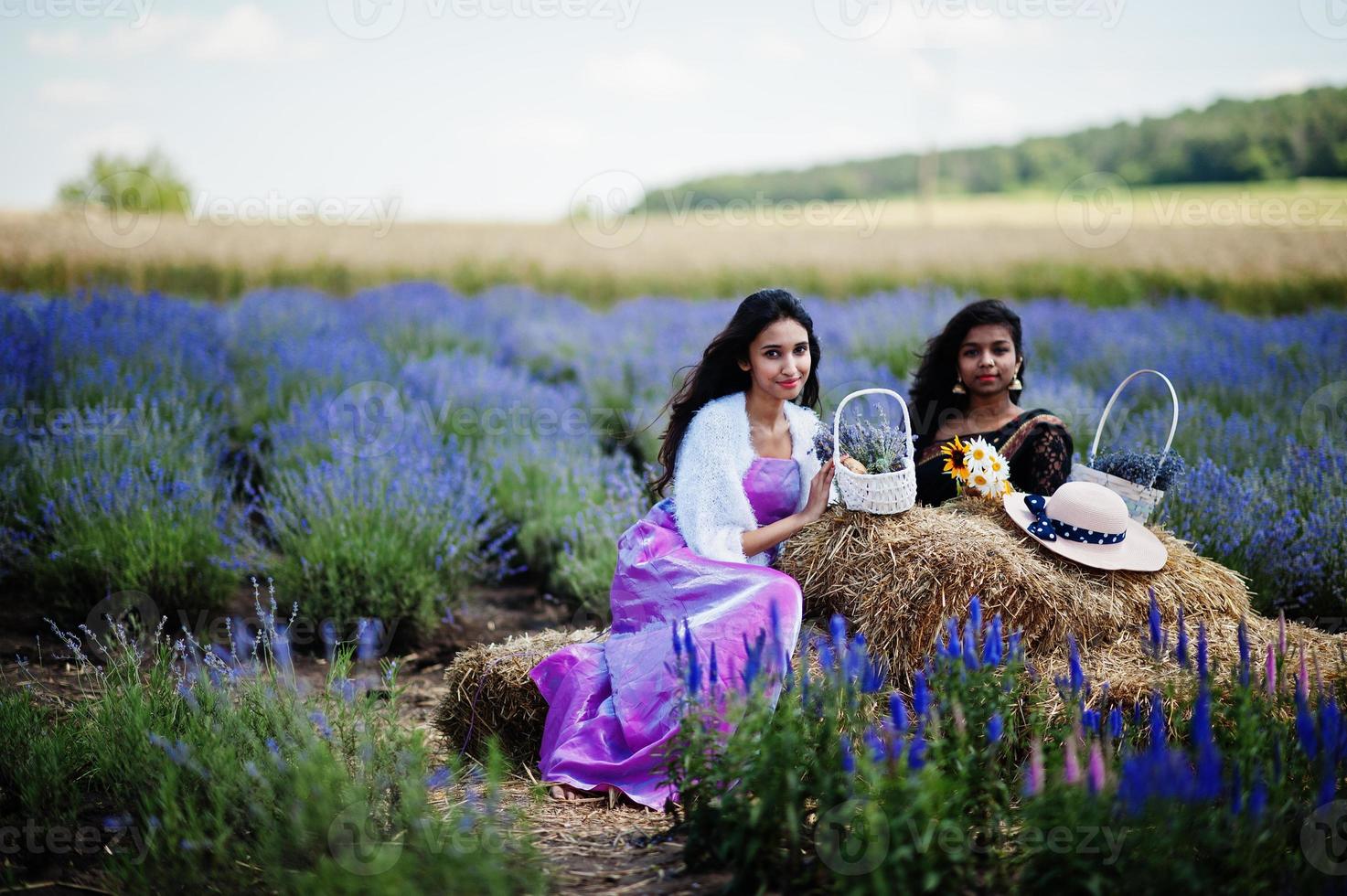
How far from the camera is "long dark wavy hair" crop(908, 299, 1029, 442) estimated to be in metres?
3.40

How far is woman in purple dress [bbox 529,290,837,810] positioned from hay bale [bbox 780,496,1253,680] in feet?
0.45

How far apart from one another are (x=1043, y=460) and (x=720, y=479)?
3.92 feet

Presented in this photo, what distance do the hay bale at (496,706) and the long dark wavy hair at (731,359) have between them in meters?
0.70

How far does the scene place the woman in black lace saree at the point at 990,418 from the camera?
3283 mm

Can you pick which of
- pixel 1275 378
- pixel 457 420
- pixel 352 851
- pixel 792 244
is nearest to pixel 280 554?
pixel 457 420

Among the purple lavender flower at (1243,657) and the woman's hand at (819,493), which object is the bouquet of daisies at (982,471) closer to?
the woman's hand at (819,493)

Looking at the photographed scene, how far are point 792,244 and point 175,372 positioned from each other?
987 cm

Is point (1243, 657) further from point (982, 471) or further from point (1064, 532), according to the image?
point (982, 471)

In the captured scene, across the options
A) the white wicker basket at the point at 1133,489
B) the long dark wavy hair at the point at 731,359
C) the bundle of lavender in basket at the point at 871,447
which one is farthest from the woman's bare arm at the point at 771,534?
the white wicker basket at the point at 1133,489

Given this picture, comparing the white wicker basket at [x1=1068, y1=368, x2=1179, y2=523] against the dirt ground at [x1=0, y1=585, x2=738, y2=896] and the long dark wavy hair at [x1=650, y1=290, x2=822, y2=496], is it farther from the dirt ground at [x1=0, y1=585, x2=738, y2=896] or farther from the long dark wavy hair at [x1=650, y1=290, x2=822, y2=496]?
the dirt ground at [x1=0, y1=585, x2=738, y2=896]

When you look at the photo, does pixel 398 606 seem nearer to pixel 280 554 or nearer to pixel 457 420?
pixel 280 554

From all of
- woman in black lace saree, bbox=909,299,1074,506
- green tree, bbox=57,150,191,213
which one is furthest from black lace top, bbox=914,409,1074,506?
green tree, bbox=57,150,191,213

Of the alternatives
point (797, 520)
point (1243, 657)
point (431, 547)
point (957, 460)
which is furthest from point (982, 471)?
point (431, 547)

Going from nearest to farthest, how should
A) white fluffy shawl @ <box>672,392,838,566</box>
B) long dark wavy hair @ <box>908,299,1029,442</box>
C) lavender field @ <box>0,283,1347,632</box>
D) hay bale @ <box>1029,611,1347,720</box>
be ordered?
1. hay bale @ <box>1029,611,1347,720</box>
2. white fluffy shawl @ <box>672,392,838,566</box>
3. long dark wavy hair @ <box>908,299,1029,442</box>
4. lavender field @ <box>0,283,1347,632</box>
